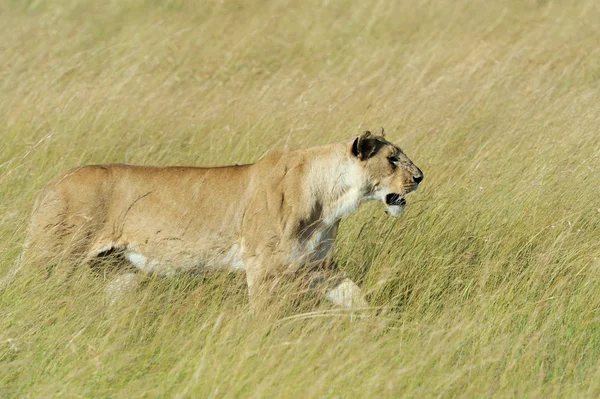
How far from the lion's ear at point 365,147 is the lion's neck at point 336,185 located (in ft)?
0.22

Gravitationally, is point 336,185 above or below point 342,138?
above

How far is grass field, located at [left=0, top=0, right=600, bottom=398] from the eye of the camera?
4.67 m

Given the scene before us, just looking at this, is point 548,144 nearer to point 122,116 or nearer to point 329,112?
point 329,112

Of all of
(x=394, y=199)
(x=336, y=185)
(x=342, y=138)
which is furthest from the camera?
(x=342, y=138)

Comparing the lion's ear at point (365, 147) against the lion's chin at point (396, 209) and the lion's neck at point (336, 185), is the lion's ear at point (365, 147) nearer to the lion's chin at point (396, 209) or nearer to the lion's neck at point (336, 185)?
the lion's neck at point (336, 185)

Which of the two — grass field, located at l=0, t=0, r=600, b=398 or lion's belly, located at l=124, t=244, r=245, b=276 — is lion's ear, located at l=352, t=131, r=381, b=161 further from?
lion's belly, located at l=124, t=244, r=245, b=276

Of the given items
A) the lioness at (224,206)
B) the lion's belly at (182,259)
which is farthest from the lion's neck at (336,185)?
the lion's belly at (182,259)

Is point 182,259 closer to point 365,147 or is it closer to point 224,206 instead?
point 224,206

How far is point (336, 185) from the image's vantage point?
6.03m

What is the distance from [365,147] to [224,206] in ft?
2.90

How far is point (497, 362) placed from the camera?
479 cm

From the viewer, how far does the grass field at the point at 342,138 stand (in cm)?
467

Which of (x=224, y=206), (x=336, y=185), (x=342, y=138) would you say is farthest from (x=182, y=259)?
(x=342, y=138)

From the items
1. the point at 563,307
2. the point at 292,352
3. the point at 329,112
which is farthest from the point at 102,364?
the point at 329,112
